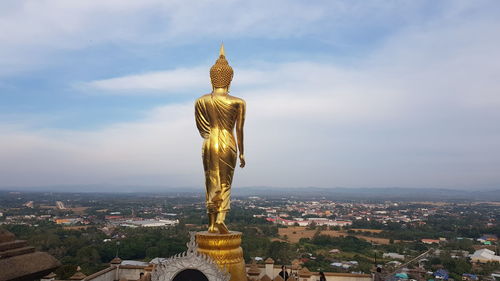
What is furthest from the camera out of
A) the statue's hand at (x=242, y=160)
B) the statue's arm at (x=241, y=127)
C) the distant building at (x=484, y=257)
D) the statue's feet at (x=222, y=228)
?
the distant building at (x=484, y=257)

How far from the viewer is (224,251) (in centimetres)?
767

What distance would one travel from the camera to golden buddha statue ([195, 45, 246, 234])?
841 cm

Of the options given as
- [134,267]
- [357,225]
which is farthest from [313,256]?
[357,225]

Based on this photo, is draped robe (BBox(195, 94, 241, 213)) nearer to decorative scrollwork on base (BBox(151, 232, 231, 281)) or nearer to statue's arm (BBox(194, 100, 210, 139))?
statue's arm (BBox(194, 100, 210, 139))

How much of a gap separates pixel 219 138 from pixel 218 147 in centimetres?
19

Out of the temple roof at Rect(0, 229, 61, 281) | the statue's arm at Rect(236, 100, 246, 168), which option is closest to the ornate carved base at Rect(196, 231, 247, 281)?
the statue's arm at Rect(236, 100, 246, 168)

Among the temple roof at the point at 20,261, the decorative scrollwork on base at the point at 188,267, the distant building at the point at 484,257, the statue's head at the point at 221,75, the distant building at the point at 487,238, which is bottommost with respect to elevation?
the distant building at the point at 487,238

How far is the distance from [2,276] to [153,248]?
24669mm

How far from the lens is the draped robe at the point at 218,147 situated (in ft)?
27.6

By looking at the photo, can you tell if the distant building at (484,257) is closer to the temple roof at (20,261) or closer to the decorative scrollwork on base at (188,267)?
the decorative scrollwork on base at (188,267)

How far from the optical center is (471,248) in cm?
3762

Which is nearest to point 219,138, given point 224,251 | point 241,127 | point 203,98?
point 241,127

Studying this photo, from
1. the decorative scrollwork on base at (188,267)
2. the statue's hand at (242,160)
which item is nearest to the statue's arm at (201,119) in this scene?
the statue's hand at (242,160)

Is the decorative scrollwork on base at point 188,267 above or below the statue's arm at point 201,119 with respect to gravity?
below
